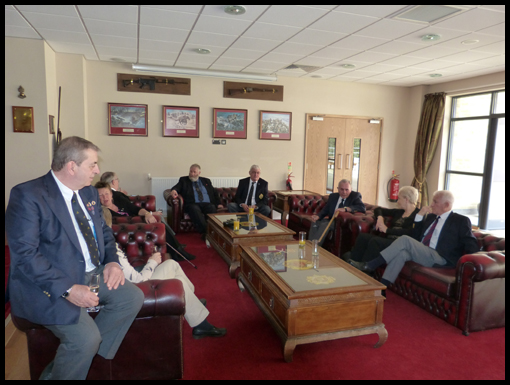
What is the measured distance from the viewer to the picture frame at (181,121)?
7195 millimetres

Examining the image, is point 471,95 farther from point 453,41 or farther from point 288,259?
point 288,259

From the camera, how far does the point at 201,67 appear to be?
6.90m

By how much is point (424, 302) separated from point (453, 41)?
3758mm

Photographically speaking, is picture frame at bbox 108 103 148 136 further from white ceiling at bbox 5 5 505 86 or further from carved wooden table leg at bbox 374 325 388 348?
carved wooden table leg at bbox 374 325 388 348

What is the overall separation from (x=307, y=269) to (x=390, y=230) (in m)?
1.47

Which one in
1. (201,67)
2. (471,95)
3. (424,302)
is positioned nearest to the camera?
(424,302)

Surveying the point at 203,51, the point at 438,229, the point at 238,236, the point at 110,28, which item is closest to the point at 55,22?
the point at 110,28

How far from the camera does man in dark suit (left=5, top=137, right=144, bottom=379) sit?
5.99 feet

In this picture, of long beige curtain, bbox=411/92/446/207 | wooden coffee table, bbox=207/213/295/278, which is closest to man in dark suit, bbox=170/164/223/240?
wooden coffee table, bbox=207/213/295/278

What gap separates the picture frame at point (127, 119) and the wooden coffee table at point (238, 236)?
120 inches

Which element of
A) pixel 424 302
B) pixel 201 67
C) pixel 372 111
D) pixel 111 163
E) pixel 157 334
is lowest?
pixel 424 302

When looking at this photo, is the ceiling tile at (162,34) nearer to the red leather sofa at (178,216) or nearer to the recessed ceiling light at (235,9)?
the recessed ceiling light at (235,9)

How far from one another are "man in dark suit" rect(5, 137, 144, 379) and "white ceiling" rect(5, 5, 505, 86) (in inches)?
110

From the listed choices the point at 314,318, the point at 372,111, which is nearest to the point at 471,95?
the point at 372,111
